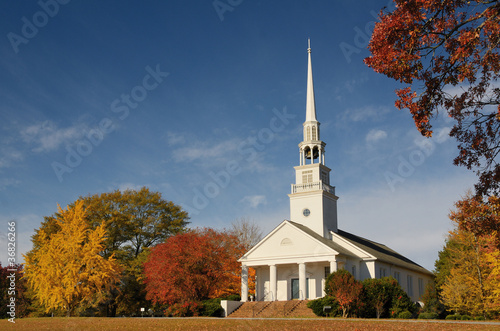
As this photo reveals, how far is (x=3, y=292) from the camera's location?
49562 mm

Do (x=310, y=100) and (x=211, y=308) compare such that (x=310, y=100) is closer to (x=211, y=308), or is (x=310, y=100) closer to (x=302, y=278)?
(x=302, y=278)

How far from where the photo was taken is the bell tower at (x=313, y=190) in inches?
1666

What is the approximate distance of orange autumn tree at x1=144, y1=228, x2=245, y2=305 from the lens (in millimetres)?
34688

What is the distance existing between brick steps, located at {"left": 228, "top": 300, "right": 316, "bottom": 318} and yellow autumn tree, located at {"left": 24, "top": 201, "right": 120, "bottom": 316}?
10.1 meters

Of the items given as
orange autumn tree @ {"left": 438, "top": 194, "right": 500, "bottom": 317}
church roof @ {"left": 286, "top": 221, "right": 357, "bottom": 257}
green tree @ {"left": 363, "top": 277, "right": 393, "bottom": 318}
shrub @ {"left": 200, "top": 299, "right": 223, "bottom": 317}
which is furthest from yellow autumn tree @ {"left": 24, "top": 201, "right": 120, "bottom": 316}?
orange autumn tree @ {"left": 438, "top": 194, "right": 500, "bottom": 317}

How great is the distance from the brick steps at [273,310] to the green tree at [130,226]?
1263cm

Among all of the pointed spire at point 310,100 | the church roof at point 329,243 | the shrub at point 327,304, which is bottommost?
the shrub at point 327,304

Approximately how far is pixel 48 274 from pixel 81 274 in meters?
2.14

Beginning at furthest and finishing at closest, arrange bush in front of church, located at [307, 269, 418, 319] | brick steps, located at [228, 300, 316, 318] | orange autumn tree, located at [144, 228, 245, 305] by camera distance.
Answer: orange autumn tree, located at [144, 228, 245, 305] < brick steps, located at [228, 300, 316, 318] < bush in front of church, located at [307, 269, 418, 319]

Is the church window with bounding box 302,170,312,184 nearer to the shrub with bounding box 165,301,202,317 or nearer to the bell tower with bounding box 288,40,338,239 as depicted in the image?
the bell tower with bounding box 288,40,338,239

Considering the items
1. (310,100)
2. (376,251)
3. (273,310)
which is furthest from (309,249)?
(310,100)

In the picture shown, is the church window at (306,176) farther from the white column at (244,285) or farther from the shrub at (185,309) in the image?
the shrub at (185,309)

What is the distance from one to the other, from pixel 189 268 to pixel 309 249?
9870 mm

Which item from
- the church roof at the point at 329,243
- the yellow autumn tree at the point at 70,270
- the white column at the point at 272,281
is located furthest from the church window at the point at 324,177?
the yellow autumn tree at the point at 70,270
